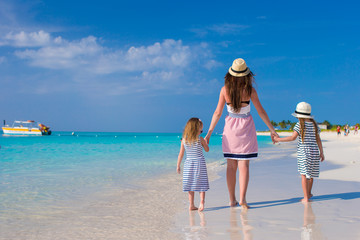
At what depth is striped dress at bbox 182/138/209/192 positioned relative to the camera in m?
4.74

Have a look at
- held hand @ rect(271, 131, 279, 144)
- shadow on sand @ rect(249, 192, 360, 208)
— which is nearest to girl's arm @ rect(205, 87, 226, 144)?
held hand @ rect(271, 131, 279, 144)

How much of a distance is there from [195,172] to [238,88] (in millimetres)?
1425

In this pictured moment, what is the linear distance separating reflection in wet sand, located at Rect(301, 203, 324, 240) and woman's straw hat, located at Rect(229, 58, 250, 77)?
217 cm

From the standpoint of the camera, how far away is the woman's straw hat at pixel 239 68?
472 cm

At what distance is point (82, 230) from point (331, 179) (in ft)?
18.8

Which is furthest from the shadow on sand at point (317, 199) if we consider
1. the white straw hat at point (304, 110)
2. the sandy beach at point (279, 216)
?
the white straw hat at point (304, 110)

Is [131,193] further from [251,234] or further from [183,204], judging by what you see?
[251,234]

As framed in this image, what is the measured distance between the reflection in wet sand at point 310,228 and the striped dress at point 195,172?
4.77 feet

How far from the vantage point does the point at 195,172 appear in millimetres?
4770

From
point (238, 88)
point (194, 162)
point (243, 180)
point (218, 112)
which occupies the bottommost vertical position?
point (243, 180)

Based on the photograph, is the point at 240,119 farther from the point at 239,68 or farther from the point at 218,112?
the point at 239,68

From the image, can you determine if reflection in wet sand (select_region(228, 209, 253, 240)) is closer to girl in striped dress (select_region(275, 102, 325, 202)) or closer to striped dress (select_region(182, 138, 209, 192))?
striped dress (select_region(182, 138, 209, 192))

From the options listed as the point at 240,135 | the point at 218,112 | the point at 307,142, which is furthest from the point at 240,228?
the point at 307,142

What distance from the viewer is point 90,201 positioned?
6000 millimetres
